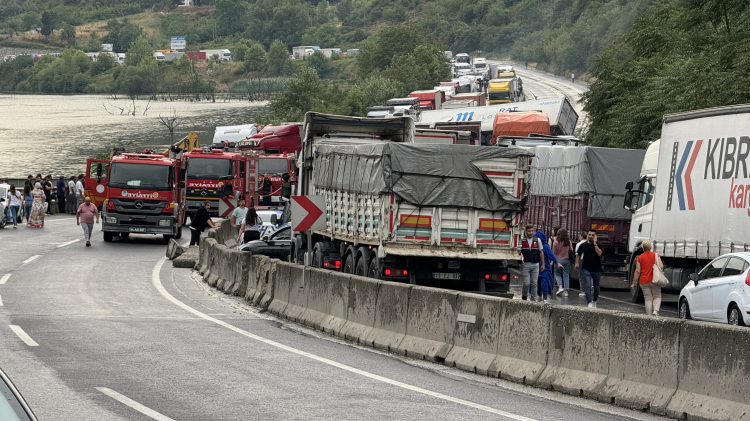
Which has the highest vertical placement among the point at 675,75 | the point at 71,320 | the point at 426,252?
the point at 675,75

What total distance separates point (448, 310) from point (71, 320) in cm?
633

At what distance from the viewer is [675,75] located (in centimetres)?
3519

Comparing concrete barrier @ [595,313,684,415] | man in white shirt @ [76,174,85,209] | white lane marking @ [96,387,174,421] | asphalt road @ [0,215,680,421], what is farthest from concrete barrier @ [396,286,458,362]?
man in white shirt @ [76,174,85,209]

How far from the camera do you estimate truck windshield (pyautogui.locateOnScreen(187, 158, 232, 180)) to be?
141 feet

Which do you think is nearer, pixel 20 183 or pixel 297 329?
pixel 297 329

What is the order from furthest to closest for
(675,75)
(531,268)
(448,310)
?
(675,75) < (531,268) < (448,310)

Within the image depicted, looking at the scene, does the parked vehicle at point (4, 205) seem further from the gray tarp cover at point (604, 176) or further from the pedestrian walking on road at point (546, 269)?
the pedestrian walking on road at point (546, 269)

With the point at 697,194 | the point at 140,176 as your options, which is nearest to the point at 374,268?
the point at 697,194

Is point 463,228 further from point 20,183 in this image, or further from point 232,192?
point 20,183

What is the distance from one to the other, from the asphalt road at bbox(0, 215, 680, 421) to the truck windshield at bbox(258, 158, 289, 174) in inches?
1059

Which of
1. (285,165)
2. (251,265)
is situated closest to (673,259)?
(251,265)

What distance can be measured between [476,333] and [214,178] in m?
31.5

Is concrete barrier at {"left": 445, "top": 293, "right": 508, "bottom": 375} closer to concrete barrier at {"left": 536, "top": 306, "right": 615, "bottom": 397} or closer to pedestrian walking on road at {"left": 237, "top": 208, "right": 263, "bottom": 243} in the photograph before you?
concrete barrier at {"left": 536, "top": 306, "right": 615, "bottom": 397}

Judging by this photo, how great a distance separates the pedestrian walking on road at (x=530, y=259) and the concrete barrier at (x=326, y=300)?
4766 millimetres
